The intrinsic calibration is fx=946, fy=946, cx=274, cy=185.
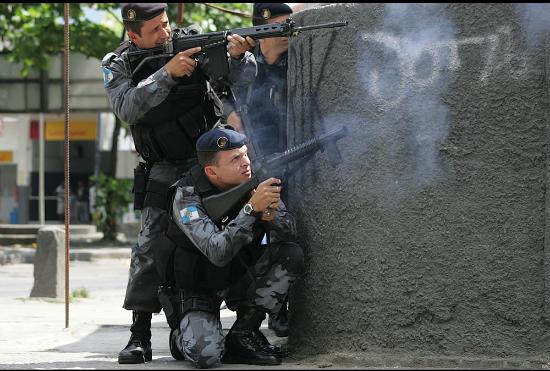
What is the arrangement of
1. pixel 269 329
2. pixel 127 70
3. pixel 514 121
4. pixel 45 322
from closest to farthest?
pixel 514 121
pixel 127 70
pixel 269 329
pixel 45 322

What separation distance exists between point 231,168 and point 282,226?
1.13 ft

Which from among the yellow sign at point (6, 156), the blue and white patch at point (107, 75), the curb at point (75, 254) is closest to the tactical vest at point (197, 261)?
the blue and white patch at point (107, 75)

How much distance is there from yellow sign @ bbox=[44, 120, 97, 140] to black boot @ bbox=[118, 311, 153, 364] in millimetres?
23294

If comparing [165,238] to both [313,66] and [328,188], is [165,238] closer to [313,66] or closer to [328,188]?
[328,188]

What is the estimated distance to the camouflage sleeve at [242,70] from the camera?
4.20 metres

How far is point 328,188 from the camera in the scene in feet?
13.3

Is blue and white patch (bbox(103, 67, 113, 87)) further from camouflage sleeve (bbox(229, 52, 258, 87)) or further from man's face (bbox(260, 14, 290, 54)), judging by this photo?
man's face (bbox(260, 14, 290, 54))

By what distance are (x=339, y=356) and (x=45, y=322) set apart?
280 cm

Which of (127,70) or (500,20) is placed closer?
(500,20)

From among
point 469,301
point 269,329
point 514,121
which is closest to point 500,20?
point 514,121

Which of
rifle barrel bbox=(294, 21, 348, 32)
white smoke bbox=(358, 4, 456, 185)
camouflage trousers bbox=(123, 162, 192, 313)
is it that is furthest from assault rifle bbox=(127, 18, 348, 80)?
camouflage trousers bbox=(123, 162, 192, 313)

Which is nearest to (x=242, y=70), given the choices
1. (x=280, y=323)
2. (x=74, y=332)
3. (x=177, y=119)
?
(x=177, y=119)

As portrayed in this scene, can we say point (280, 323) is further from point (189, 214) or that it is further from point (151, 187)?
point (189, 214)

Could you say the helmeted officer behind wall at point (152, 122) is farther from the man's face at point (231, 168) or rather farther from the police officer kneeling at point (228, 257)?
the man's face at point (231, 168)
